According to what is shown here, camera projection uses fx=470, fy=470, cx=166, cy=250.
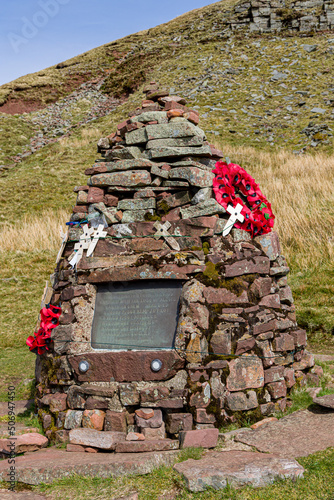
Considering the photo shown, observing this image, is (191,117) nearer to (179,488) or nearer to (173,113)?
(173,113)

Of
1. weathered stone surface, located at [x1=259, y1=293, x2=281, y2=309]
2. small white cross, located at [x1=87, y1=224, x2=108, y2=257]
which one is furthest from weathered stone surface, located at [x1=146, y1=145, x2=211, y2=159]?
weathered stone surface, located at [x1=259, y1=293, x2=281, y2=309]

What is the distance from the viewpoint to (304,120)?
2341 centimetres

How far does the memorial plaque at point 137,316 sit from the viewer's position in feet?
16.6

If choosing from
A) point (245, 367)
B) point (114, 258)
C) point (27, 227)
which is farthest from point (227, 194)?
point (27, 227)

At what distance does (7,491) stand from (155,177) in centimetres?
365

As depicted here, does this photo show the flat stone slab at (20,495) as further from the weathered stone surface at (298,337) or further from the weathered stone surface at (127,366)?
the weathered stone surface at (298,337)

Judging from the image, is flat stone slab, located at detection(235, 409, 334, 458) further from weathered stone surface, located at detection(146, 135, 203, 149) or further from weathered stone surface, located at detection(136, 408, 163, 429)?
weathered stone surface, located at detection(146, 135, 203, 149)

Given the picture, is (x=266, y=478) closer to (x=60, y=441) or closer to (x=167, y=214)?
(x=60, y=441)

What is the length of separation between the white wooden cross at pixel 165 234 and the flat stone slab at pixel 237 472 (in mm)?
2377

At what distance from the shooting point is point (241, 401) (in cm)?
482

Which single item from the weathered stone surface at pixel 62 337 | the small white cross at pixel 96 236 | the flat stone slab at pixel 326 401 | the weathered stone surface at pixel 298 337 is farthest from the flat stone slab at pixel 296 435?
the small white cross at pixel 96 236

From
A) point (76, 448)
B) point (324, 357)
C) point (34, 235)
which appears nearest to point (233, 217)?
point (76, 448)

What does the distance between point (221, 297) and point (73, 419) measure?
2020mm

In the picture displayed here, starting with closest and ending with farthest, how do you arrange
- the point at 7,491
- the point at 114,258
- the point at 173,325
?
the point at 7,491
the point at 173,325
the point at 114,258
